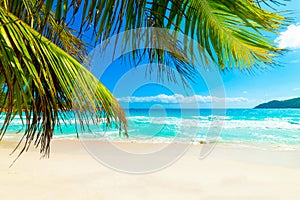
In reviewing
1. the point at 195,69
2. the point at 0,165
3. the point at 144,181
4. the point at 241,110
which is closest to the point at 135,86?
the point at 195,69

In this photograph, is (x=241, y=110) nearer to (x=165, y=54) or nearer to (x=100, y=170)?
(x=100, y=170)

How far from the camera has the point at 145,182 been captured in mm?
4473

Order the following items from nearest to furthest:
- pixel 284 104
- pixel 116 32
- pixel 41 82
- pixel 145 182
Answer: pixel 116 32 < pixel 41 82 < pixel 145 182 < pixel 284 104

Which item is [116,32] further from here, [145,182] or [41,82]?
[145,182]

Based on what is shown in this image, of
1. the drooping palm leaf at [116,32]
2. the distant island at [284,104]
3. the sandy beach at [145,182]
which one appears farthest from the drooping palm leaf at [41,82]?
the distant island at [284,104]

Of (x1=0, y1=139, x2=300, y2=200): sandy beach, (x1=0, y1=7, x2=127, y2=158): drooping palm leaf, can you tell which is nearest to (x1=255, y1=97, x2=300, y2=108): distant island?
(x1=0, y1=139, x2=300, y2=200): sandy beach

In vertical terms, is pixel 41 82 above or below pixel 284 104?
below

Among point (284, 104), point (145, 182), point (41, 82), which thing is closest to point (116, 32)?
point (41, 82)

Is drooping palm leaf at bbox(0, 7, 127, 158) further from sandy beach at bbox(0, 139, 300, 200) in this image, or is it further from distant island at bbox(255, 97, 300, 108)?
distant island at bbox(255, 97, 300, 108)

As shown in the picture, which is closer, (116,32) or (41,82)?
(116,32)

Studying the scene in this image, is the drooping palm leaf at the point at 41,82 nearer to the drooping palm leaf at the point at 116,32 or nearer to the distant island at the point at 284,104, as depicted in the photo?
the drooping palm leaf at the point at 116,32

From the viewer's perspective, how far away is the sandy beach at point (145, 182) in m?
3.91

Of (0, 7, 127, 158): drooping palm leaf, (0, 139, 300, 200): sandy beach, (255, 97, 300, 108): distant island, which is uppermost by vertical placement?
(255, 97, 300, 108): distant island

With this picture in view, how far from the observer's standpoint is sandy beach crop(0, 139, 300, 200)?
3912mm
